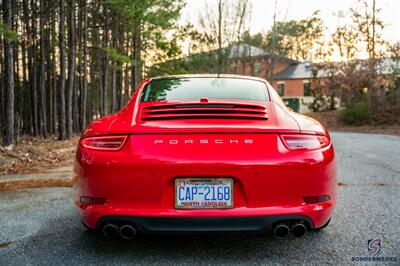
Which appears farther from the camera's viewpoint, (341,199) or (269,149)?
(341,199)

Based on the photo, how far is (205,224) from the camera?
226 cm

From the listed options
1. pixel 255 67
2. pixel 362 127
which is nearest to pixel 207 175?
pixel 362 127

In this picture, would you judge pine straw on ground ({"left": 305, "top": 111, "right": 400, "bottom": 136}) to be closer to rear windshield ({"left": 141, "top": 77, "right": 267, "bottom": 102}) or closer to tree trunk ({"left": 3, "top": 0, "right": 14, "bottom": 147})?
tree trunk ({"left": 3, "top": 0, "right": 14, "bottom": 147})

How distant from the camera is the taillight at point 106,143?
2.38 meters

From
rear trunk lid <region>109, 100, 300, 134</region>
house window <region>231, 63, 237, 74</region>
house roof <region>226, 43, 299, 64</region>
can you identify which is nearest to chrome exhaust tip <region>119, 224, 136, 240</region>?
rear trunk lid <region>109, 100, 300, 134</region>

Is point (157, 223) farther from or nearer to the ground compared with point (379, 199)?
farther from the ground

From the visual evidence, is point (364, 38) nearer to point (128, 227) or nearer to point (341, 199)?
point (341, 199)

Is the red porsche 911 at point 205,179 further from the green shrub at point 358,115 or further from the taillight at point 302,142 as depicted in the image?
the green shrub at point 358,115

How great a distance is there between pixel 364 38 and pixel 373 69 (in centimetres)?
250

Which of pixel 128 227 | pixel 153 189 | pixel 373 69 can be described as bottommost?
pixel 128 227

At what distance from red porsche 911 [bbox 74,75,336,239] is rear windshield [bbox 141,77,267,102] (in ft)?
1.98

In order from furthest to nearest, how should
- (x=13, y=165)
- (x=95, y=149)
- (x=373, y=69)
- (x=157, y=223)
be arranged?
(x=373, y=69)
(x=13, y=165)
(x=95, y=149)
(x=157, y=223)

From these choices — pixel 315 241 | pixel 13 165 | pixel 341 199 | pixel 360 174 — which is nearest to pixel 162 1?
pixel 13 165

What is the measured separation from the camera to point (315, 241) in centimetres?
292
